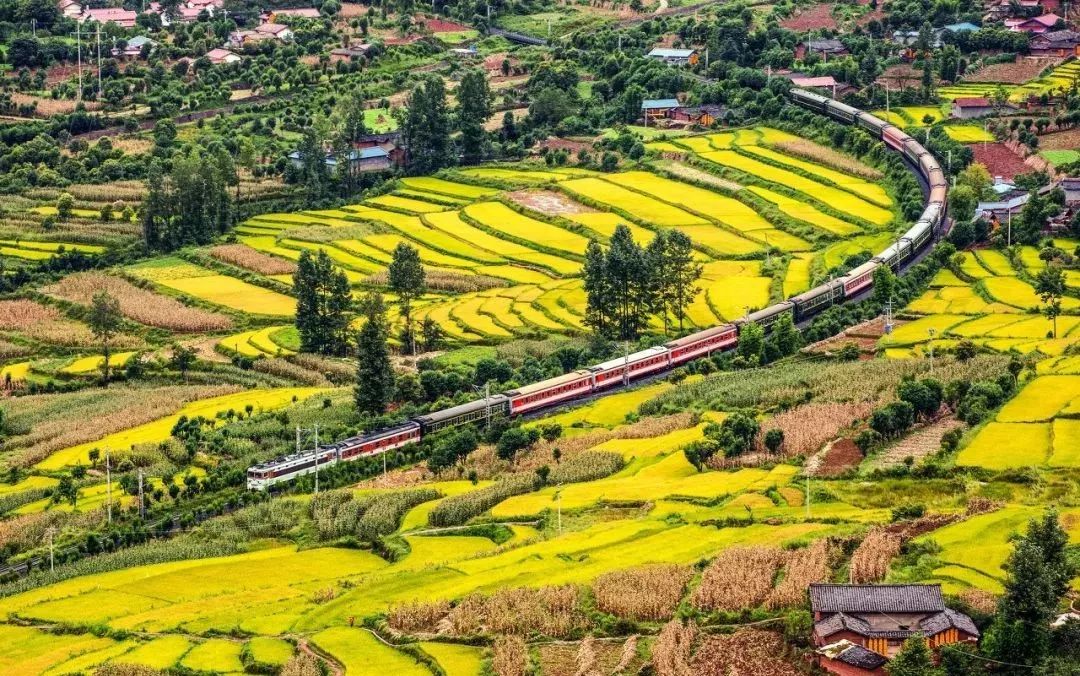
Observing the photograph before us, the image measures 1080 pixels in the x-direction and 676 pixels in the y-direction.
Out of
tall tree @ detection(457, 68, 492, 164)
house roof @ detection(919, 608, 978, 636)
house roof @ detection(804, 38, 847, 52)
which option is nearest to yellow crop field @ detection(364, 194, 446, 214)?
tall tree @ detection(457, 68, 492, 164)

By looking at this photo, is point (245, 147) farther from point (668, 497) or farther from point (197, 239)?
point (668, 497)

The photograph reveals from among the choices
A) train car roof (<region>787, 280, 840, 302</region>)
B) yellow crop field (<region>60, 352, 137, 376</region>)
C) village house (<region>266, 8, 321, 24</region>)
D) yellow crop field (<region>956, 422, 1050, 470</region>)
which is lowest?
yellow crop field (<region>60, 352, 137, 376</region>)

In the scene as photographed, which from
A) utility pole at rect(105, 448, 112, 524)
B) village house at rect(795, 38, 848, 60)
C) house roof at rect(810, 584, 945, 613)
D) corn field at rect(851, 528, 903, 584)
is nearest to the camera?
house roof at rect(810, 584, 945, 613)

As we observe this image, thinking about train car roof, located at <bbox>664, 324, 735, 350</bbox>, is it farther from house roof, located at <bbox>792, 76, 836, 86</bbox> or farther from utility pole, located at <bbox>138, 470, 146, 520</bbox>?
house roof, located at <bbox>792, 76, 836, 86</bbox>

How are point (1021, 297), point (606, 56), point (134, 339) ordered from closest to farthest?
point (1021, 297) < point (134, 339) < point (606, 56)

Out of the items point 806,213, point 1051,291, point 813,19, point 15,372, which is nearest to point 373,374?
point 15,372

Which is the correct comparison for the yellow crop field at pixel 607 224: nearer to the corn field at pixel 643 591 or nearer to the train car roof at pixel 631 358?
the train car roof at pixel 631 358

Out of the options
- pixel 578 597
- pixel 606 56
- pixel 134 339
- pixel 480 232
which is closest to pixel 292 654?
pixel 578 597
